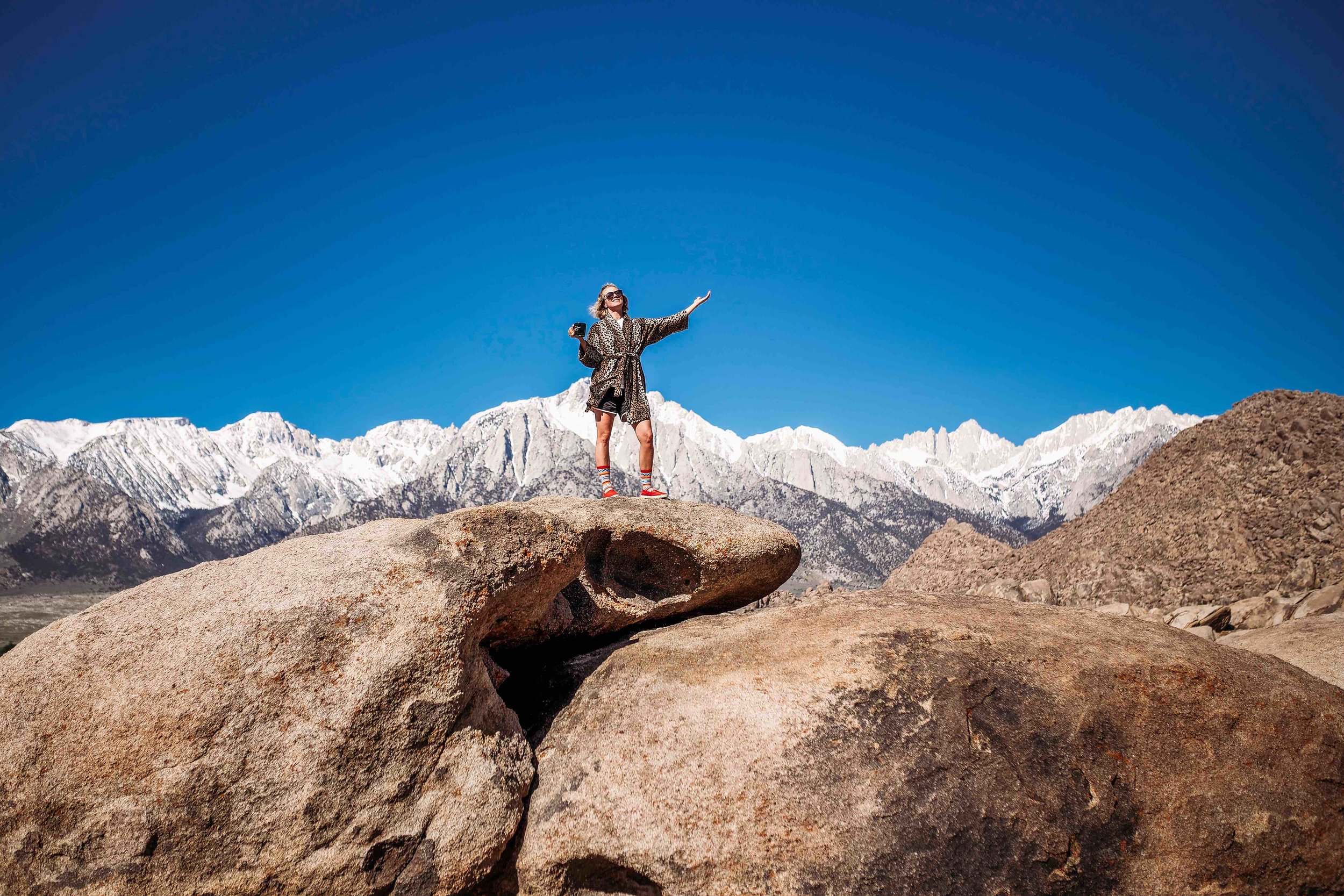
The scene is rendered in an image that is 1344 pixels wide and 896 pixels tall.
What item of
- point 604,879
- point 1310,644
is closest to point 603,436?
point 604,879

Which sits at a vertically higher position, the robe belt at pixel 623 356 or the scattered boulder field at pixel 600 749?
the robe belt at pixel 623 356

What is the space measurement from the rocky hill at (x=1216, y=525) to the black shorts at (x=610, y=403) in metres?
21.1

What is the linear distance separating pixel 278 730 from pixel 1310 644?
47.5 ft

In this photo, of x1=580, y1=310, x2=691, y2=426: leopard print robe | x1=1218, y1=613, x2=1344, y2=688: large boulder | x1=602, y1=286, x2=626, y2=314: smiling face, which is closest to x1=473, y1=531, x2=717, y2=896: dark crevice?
x1=580, y1=310, x2=691, y2=426: leopard print robe

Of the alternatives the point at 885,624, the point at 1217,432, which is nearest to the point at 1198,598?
the point at 1217,432

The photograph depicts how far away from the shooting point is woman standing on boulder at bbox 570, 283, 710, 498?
13.2 meters

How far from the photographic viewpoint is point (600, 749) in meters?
7.50

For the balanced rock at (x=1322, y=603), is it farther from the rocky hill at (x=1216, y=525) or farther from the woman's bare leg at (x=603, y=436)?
the woman's bare leg at (x=603, y=436)

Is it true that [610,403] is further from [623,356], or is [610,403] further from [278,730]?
[278,730]

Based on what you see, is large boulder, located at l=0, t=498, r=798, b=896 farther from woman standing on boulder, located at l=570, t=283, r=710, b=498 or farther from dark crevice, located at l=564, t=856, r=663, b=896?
woman standing on boulder, located at l=570, t=283, r=710, b=498

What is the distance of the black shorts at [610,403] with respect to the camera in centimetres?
1327

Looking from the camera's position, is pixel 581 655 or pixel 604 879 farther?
pixel 581 655

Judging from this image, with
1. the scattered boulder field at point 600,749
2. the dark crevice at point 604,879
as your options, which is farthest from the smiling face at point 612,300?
the dark crevice at point 604,879

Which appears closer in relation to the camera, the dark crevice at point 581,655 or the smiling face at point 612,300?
the dark crevice at point 581,655
